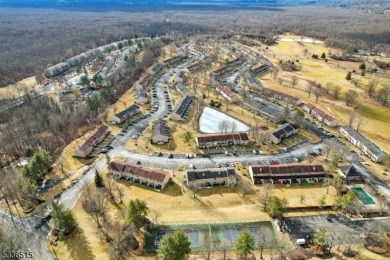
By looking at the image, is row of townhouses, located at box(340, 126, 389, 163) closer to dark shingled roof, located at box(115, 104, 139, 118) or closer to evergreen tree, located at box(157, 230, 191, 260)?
evergreen tree, located at box(157, 230, 191, 260)

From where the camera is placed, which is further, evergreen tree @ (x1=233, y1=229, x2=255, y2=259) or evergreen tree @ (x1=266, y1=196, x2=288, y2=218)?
evergreen tree @ (x1=266, y1=196, x2=288, y2=218)

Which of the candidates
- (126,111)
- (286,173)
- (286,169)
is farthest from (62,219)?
(126,111)

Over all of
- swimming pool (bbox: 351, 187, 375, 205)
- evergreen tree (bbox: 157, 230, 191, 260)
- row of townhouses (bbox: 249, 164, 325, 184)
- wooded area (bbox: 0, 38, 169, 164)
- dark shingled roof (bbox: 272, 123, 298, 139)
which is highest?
evergreen tree (bbox: 157, 230, 191, 260)

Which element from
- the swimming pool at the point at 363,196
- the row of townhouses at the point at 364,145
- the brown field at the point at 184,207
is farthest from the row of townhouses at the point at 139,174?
the row of townhouses at the point at 364,145

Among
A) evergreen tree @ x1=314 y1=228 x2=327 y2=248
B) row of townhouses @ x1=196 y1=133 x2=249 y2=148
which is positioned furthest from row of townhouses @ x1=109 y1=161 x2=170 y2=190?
evergreen tree @ x1=314 y1=228 x2=327 y2=248

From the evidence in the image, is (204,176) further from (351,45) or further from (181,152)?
(351,45)

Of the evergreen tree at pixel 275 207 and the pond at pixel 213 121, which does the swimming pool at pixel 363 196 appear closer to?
the evergreen tree at pixel 275 207
